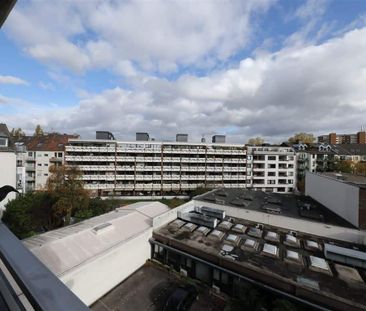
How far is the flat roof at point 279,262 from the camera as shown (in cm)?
941

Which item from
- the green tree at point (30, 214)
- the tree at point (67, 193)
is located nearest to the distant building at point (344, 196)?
the green tree at point (30, 214)

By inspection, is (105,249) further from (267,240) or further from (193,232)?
(267,240)

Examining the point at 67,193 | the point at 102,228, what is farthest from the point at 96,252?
the point at 67,193

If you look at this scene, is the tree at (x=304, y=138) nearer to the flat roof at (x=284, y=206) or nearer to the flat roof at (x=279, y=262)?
the flat roof at (x=284, y=206)

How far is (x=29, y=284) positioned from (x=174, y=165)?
42.0m

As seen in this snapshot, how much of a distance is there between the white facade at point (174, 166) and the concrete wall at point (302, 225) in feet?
77.4

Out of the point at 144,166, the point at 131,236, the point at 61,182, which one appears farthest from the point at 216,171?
the point at 131,236

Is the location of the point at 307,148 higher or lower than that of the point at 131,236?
higher

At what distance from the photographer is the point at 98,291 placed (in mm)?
11203

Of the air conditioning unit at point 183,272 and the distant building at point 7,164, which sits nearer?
the air conditioning unit at point 183,272

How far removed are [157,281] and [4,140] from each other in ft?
72.2

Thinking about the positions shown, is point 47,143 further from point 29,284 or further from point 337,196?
point 29,284

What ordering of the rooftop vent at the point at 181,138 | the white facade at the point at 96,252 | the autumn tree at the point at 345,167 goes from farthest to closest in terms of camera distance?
the rooftop vent at the point at 181,138 → the autumn tree at the point at 345,167 → the white facade at the point at 96,252

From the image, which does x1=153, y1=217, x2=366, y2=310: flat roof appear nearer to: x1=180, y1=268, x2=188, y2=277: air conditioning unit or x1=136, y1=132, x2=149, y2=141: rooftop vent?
x1=180, y1=268, x2=188, y2=277: air conditioning unit
